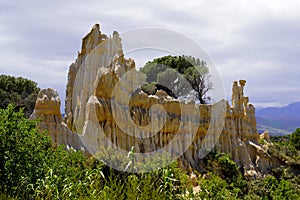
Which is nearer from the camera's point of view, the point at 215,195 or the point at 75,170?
the point at 75,170

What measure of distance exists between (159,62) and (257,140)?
1342 centimetres

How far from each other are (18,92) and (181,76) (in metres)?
13.2

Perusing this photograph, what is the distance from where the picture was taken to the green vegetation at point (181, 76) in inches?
1321

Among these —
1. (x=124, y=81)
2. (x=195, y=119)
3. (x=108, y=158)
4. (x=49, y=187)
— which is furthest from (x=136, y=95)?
(x=49, y=187)

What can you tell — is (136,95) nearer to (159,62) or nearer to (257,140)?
(257,140)

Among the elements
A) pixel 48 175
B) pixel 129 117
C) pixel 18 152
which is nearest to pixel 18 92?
pixel 129 117

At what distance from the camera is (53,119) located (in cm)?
1425

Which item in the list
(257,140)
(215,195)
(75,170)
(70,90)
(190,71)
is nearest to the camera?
(75,170)

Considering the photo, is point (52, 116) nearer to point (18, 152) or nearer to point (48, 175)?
point (18, 152)

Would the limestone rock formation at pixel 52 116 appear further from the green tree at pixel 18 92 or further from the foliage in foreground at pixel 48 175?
the green tree at pixel 18 92

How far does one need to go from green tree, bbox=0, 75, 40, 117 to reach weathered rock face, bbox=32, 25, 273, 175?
7.34 m

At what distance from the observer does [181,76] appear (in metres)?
33.7

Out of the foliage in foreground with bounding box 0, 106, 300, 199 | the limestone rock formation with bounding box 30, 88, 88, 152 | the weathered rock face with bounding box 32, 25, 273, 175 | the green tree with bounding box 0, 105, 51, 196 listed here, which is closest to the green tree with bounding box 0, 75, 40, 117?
the weathered rock face with bounding box 32, 25, 273, 175

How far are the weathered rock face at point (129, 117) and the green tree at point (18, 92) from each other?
734cm
